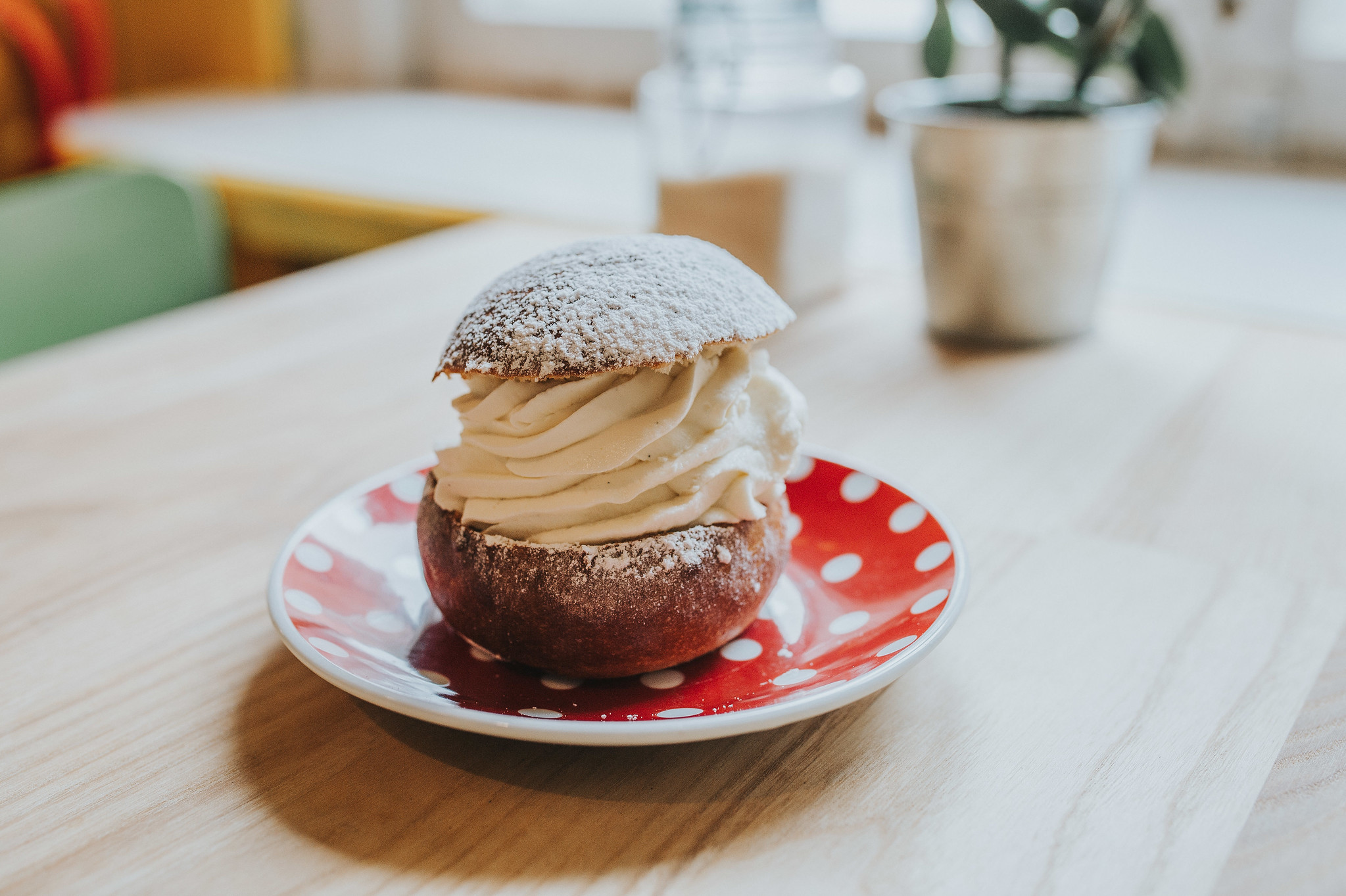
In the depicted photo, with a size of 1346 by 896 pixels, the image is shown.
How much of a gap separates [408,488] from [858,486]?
32 centimetres

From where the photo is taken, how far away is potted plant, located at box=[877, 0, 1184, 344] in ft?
3.70

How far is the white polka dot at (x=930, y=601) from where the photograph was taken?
2.03ft

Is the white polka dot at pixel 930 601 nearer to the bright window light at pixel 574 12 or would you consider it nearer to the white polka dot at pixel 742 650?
the white polka dot at pixel 742 650

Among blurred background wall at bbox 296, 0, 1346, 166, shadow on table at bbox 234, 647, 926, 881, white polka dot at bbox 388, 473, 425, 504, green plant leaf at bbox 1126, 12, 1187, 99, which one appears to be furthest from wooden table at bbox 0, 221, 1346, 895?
blurred background wall at bbox 296, 0, 1346, 166

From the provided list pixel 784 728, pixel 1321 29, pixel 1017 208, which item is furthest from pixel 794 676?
pixel 1321 29

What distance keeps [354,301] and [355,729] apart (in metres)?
0.85

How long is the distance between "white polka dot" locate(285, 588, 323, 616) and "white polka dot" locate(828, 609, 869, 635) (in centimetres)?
30

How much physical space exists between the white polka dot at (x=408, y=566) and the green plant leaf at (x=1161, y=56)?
0.94 meters

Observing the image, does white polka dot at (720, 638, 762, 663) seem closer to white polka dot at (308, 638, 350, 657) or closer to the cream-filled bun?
the cream-filled bun

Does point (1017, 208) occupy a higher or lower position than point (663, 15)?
lower

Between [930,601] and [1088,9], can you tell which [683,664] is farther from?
[1088,9]

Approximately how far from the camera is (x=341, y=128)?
2.23 m

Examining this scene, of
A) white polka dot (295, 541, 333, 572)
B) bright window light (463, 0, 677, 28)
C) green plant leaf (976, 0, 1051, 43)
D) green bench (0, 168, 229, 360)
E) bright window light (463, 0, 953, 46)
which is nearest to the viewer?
white polka dot (295, 541, 333, 572)

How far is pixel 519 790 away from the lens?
549mm
